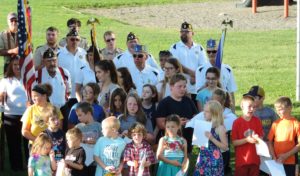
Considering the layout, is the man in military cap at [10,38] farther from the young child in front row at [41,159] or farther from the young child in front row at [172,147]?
the young child in front row at [172,147]

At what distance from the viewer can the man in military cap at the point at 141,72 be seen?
15.9m

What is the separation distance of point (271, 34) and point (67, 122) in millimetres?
21861

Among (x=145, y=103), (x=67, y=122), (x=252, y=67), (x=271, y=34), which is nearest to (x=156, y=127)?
(x=145, y=103)

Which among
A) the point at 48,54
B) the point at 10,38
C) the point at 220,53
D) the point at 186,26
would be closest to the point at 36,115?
the point at 48,54

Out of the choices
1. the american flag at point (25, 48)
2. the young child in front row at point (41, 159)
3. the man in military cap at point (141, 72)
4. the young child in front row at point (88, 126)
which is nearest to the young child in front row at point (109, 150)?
the young child in front row at point (88, 126)

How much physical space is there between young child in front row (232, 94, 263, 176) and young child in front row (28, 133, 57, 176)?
260 cm

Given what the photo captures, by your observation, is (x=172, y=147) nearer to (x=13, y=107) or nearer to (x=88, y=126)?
(x=88, y=126)

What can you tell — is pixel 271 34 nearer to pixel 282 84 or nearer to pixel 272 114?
pixel 282 84

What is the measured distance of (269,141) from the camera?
44.3 ft

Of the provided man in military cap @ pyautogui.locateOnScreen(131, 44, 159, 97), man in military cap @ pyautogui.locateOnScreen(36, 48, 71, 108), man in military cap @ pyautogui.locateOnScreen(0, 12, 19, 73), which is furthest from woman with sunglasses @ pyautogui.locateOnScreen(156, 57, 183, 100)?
man in military cap @ pyautogui.locateOnScreen(0, 12, 19, 73)

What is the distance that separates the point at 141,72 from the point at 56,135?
318 cm

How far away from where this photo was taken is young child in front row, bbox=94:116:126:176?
12.8 meters

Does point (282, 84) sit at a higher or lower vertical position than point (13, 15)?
lower

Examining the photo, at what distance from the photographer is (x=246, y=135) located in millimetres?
13250
